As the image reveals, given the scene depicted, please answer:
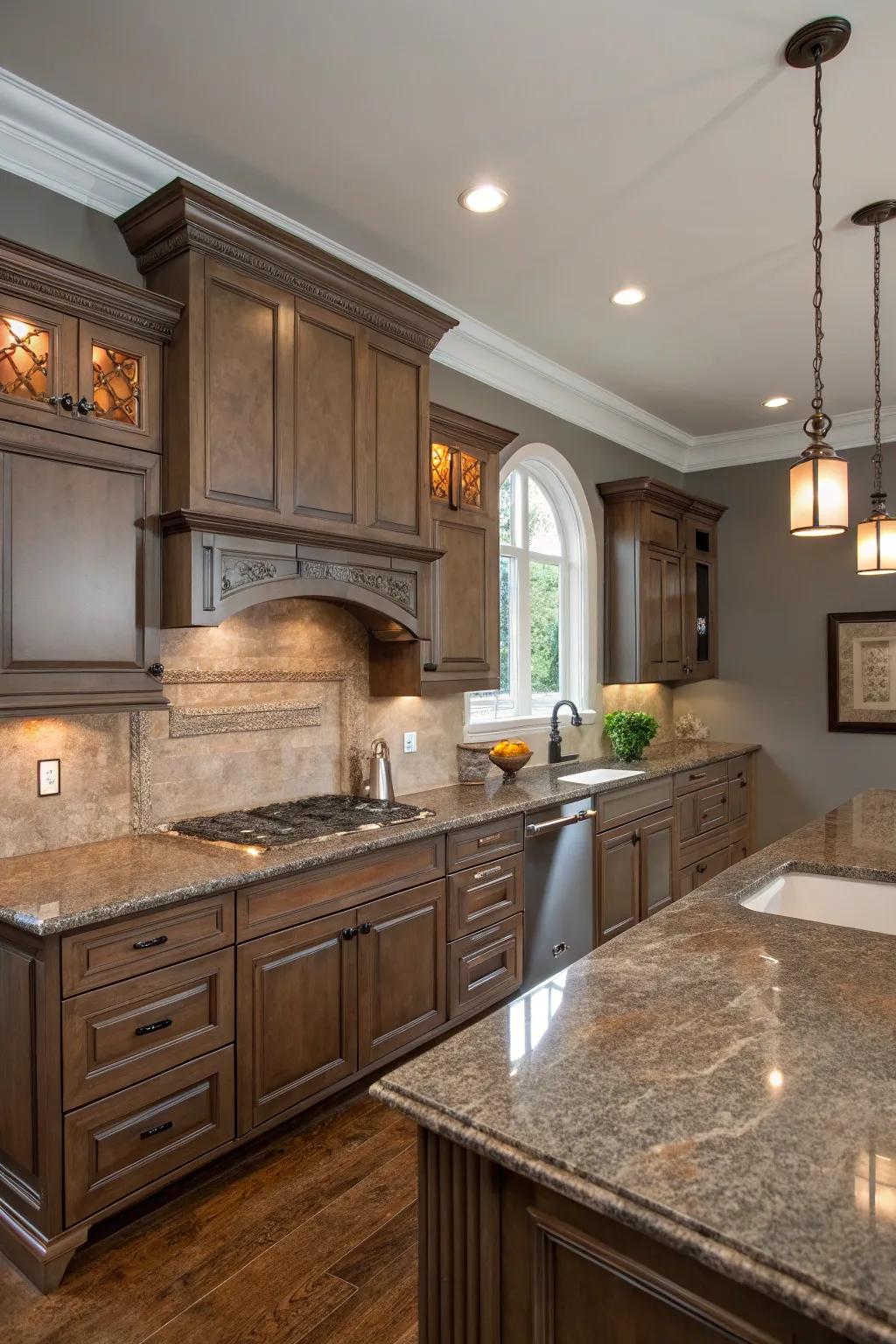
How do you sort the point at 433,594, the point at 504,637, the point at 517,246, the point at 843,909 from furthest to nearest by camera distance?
the point at 504,637
the point at 433,594
the point at 517,246
the point at 843,909

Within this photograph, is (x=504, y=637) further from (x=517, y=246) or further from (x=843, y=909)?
(x=843, y=909)

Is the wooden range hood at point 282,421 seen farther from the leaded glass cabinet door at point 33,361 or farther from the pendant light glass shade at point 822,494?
the pendant light glass shade at point 822,494

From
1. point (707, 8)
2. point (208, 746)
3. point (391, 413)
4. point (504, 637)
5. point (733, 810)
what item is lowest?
point (733, 810)

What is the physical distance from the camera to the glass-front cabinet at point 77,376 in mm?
2227

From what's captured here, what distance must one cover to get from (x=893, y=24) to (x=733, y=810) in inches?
172

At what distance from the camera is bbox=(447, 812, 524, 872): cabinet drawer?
125 inches

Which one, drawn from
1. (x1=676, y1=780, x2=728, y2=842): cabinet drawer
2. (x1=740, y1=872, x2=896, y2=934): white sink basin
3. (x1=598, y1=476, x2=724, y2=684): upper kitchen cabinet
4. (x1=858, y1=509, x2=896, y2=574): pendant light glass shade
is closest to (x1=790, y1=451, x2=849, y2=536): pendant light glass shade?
(x1=858, y1=509, x2=896, y2=574): pendant light glass shade

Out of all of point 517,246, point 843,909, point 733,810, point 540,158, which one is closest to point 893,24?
point 540,158

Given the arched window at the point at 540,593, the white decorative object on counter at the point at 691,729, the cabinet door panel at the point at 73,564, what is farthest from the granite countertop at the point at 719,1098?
the white decorative object on counter at the point at 691,729

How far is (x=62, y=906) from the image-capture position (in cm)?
201

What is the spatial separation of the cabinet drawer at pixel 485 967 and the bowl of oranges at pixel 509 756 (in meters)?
0.79

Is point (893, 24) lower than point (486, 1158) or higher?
higher

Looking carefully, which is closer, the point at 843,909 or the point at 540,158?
the point at 843,909

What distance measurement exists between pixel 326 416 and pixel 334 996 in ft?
6.35
